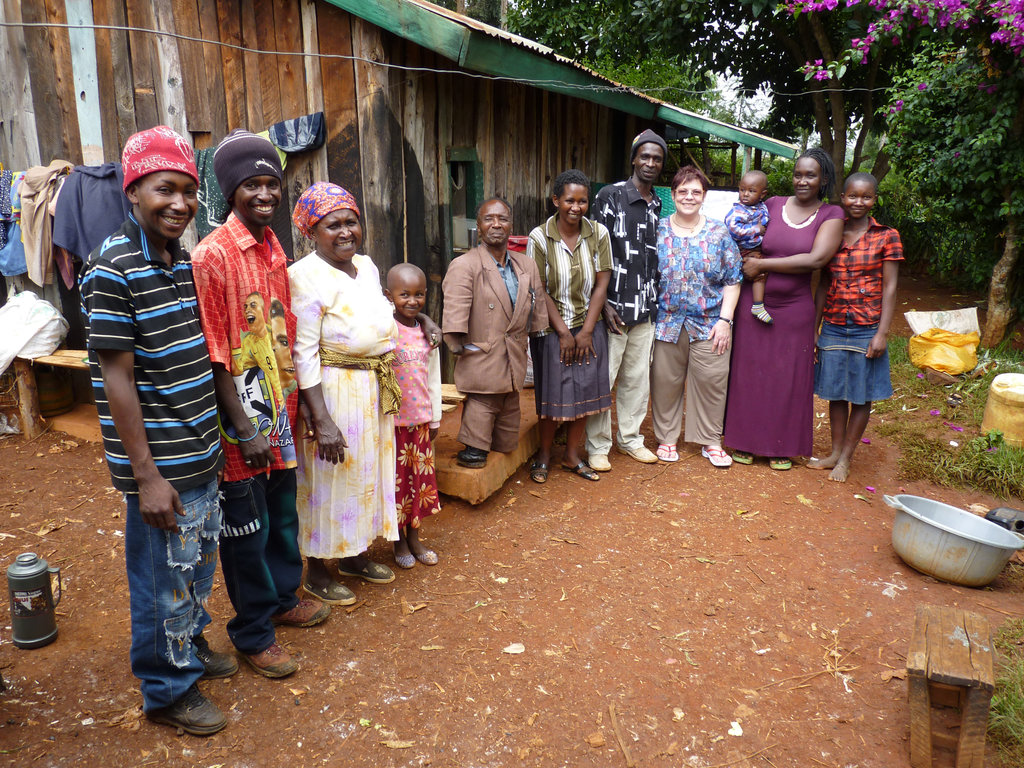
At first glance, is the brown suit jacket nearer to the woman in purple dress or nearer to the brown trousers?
the brown trousers

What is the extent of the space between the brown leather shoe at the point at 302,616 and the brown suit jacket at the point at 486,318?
1.54 meters

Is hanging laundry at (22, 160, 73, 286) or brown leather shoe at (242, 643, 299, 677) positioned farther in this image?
hanging laundry at (22, 160, 73, 286)

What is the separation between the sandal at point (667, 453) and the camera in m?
5.39

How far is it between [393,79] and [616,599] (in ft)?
11.4

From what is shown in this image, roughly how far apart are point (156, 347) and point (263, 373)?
47 cm

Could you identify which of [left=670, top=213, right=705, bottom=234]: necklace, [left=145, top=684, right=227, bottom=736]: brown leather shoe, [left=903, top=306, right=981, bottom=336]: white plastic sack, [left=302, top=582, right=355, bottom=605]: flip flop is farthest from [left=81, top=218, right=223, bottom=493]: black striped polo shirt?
[left=903, top=306, right=981, bottom=336]: white plastic sack

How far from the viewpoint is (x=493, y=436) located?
183 inches

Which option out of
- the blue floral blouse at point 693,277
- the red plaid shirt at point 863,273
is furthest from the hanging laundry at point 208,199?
the red plaid shirt at point 863,273

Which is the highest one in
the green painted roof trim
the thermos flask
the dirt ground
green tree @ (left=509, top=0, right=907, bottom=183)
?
green tree @ (left=509, top=0, right=907, bottom=183)

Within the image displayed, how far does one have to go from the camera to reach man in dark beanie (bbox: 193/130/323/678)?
257 cm

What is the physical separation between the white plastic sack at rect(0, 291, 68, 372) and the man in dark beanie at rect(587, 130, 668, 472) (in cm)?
414

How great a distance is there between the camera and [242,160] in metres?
2.62

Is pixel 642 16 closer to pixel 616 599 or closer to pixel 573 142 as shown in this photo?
pixel 573 142

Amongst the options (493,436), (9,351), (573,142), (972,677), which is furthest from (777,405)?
(9,351)
